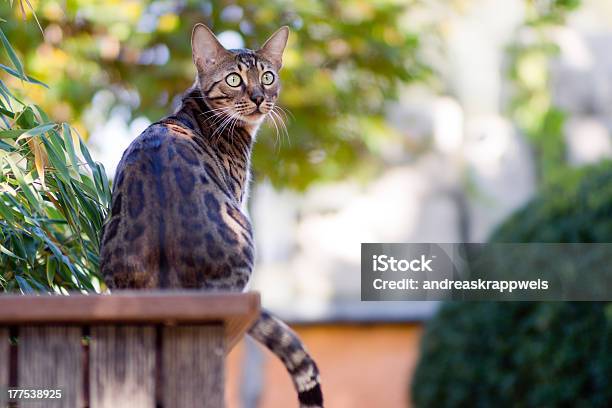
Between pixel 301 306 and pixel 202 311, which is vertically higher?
pixel 301 306

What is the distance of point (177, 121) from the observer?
317 cm

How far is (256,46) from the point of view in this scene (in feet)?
22.1

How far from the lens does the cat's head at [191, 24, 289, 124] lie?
136 inches

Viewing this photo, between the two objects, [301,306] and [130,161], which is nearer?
[130,161]

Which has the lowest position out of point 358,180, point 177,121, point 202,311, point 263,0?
point 202,311

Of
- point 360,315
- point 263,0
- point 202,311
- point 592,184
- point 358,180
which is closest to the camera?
point 202,311

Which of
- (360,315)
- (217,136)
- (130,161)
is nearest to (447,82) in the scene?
(360,315)

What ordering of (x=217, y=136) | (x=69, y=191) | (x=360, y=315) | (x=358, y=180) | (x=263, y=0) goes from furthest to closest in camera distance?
1. (x=360, y=315)
2. (x=358, y=180)
3. (x=263, y=0)
4. (x=217, y=136)
5. (x=69, y=191)

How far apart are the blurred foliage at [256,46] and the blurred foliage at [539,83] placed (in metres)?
1.20

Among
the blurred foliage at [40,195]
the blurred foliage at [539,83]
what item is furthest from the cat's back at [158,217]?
the blurred foliage at [539,83]

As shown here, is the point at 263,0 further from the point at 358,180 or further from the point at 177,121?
the point at 177,121

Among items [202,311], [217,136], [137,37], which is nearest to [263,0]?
[137,37]

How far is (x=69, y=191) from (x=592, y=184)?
3.87 m

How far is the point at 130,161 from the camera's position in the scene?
8.86 feet
